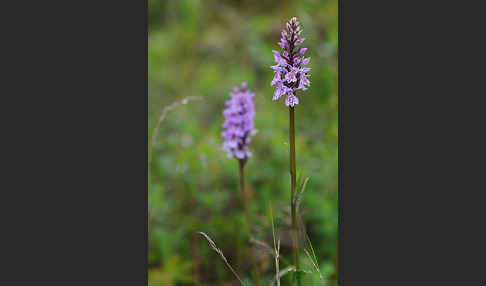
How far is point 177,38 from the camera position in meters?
6.35

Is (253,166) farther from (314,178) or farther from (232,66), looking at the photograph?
(232,66)

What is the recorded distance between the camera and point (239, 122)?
3137 mm

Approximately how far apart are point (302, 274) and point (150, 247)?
1883mm

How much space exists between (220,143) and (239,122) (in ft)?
5.39

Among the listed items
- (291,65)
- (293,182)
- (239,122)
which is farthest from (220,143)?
(291,65)

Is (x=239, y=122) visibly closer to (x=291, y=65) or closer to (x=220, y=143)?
(x=291, y=65)

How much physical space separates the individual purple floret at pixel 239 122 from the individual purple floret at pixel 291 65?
77 centimetres

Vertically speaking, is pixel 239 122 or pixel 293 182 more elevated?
pixel 239 122

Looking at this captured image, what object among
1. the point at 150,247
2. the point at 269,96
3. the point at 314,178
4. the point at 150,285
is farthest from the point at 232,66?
the point at 150,285

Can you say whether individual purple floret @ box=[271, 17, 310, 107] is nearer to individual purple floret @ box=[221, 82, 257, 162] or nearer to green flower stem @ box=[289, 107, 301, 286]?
green flower stem @ box=[289, 107, 301, 286]

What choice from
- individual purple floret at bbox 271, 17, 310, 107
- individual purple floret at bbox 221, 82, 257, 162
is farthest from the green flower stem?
individual purple floret at bbox 221, 82, 257, 162

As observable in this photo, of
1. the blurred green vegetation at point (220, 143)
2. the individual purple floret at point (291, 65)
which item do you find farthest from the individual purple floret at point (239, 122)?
the individual purple floret at point (291, 65)

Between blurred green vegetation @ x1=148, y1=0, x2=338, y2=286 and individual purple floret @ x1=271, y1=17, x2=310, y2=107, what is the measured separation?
1.10ft

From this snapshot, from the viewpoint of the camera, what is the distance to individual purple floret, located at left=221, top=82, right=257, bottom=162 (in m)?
3.12
